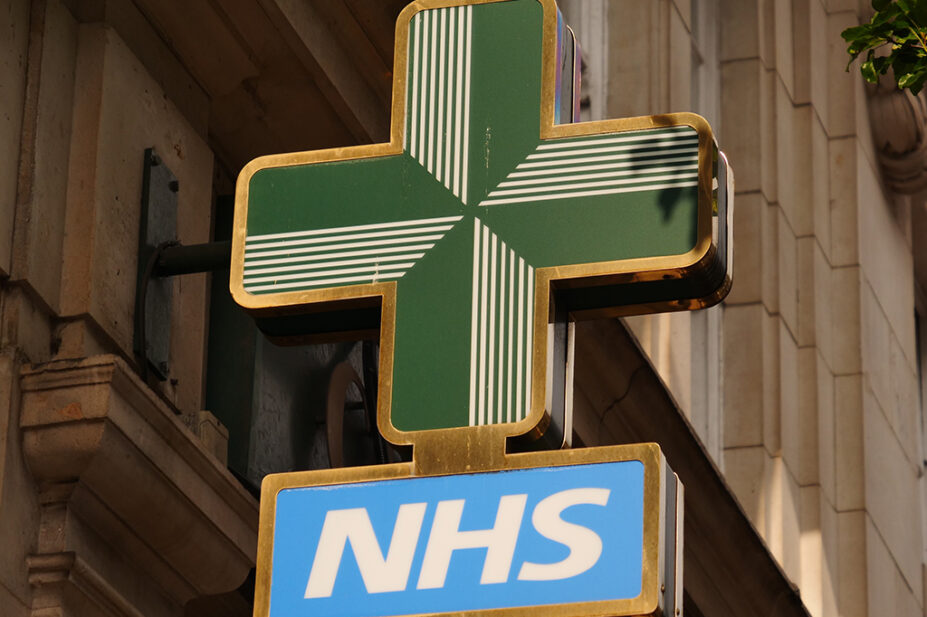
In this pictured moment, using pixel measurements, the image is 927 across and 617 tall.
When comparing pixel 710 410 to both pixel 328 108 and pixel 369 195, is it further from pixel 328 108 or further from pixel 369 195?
pixel 369 195

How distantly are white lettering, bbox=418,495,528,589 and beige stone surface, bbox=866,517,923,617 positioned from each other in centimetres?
1483

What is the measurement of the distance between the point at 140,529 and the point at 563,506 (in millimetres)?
3017

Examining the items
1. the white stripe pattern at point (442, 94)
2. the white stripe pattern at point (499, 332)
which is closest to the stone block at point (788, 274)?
the white stripe pattern at point (442, 94)

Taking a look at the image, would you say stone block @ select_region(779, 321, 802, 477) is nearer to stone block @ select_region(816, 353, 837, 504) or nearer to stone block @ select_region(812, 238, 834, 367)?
stone block @ select_region(816, 353, 837, 504)

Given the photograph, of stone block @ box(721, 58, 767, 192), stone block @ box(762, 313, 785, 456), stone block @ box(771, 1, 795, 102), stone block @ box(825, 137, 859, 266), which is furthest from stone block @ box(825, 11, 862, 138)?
stone block @ box(762, 313, 785, 456)

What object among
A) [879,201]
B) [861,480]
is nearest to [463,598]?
[861,480]

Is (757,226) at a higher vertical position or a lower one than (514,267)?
higher

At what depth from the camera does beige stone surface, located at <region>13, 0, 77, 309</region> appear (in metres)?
8.99

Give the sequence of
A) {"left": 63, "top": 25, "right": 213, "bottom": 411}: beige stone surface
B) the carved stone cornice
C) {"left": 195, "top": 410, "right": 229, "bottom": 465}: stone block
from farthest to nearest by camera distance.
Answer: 1. the carved stone cornice
2. {"left": 195, "top": 410, "right": 229, "bottom": 465}: stone block
3. {"left": 63, "top": 25, "right": 213, "bottom": 411}: beige stone surface

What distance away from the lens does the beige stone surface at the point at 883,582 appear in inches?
825

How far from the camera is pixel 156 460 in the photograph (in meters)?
8.90

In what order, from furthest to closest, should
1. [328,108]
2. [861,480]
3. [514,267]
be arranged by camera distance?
[861,480], [328,108], [514,267]

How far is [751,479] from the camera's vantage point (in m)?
19.8

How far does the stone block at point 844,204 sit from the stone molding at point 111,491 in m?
13.7
